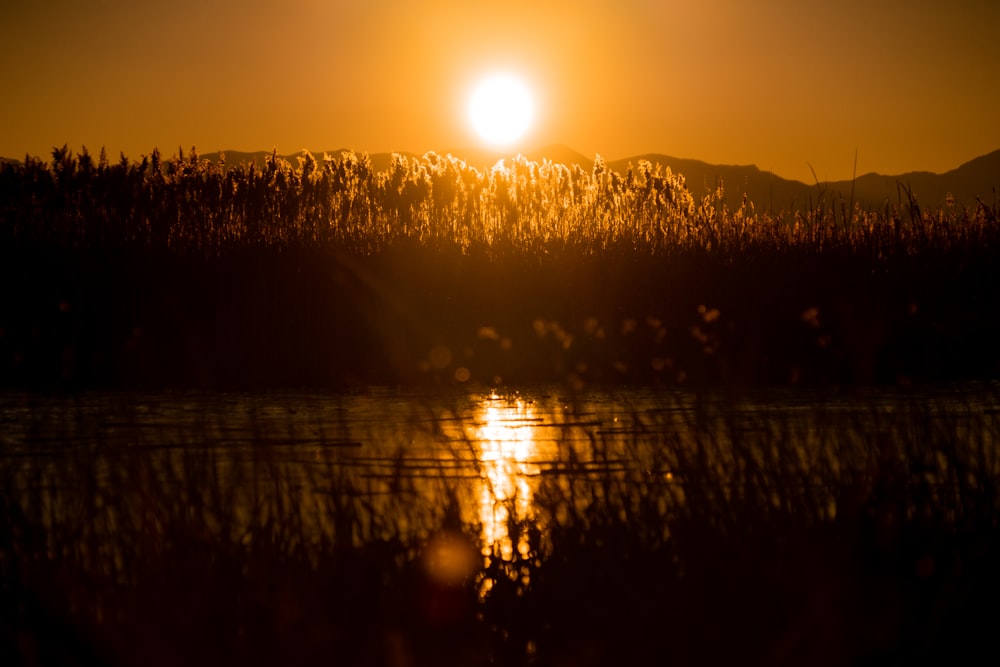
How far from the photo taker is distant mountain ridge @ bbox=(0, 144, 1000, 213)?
1363 centimetres

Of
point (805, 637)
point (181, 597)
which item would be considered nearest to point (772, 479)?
point (805, 637)

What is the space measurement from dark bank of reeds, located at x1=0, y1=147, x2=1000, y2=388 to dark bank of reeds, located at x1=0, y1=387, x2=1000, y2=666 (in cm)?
596

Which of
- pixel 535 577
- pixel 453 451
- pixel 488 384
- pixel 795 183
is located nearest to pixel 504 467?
pixel 453 451

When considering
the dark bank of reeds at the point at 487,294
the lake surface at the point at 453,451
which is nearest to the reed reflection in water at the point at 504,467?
the lake surface at the point at 453,451

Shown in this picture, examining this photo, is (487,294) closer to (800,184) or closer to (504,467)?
(504,467)

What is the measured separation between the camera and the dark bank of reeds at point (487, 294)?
11.3 m

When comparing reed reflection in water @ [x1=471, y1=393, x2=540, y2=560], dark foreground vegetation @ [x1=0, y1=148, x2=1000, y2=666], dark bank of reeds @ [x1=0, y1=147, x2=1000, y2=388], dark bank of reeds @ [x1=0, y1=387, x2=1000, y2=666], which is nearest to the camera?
dark bank of reeds @ [x1=0, y1=387, x2=1000, y2=666]

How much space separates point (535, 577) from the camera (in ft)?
13.3

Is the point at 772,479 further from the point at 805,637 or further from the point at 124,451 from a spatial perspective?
the point at 124,451

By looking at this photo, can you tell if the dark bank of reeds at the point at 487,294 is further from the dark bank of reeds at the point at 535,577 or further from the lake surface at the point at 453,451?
the dark bank of reeds at the point at 535,577

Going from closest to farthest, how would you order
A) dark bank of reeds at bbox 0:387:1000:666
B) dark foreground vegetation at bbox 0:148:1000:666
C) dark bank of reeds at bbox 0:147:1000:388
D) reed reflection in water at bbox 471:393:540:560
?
dark bank of reeds at bbox 0:387:1000:666, dark foreground vegetation at bbox 0:148:1000:666, reed reflection in water at bbox 471:393:540:560, dark bank of reeds at bbox 0:147:1000:388

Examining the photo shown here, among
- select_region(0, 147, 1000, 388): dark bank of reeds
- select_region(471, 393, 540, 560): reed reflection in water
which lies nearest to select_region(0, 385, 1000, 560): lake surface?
select_region(471, 393, 540, 560): reed reflection in water

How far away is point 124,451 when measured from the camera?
6449 millimetres

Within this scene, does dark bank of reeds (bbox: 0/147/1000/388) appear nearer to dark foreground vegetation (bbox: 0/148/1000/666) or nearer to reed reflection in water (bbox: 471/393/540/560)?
dark foreground vegetation (bbox: 0/148/1000/666)
